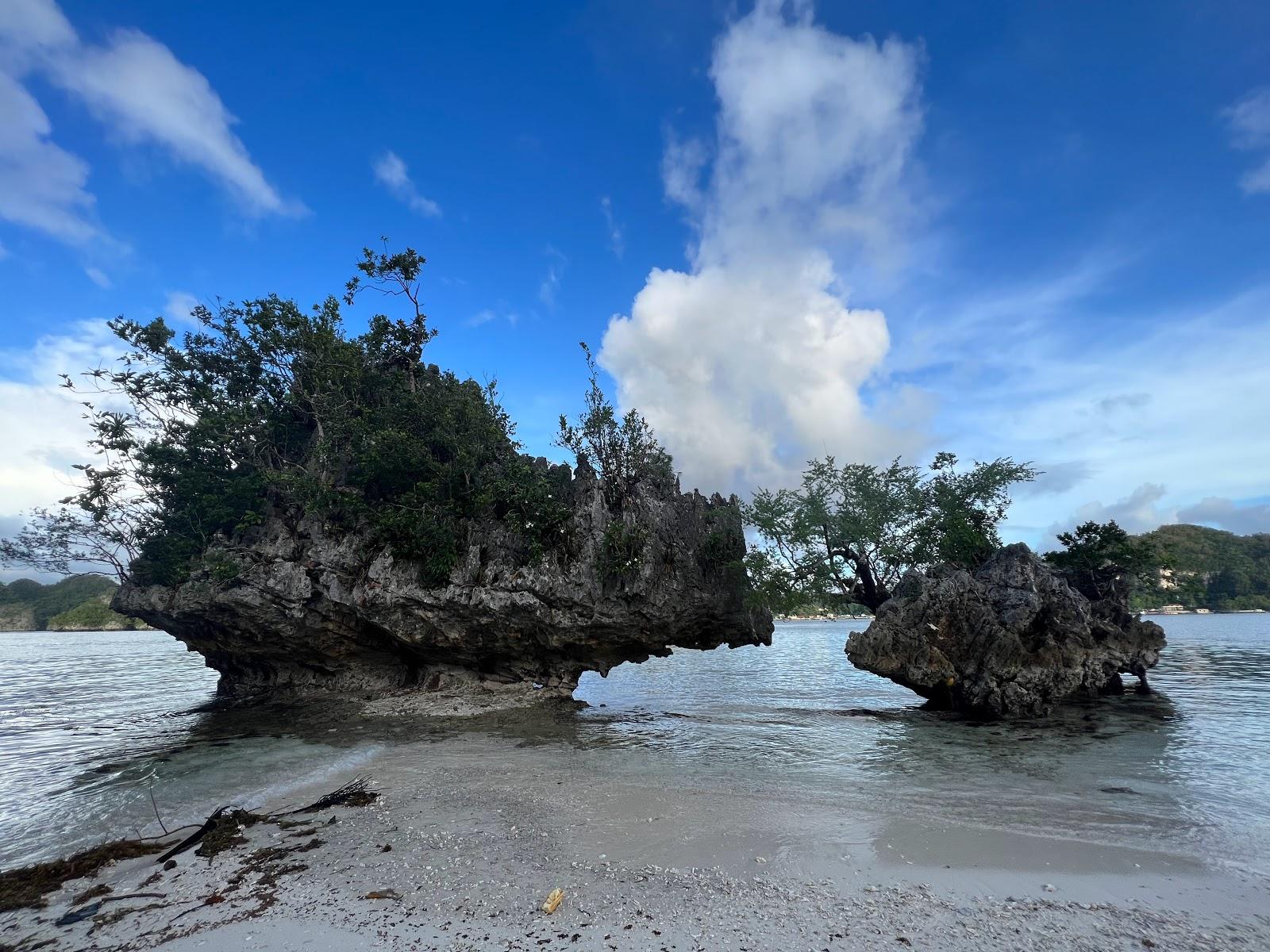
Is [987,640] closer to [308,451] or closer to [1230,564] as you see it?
[308,451]

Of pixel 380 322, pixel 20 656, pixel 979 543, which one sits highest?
pixel 380 322

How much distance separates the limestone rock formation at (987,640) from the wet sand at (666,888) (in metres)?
11.8

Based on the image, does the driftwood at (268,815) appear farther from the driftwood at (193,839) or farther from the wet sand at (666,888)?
the wet sand at (666,888)

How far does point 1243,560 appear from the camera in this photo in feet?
305

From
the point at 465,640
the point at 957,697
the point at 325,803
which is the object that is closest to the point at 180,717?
the point at 465,640

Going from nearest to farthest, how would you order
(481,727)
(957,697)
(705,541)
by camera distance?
1. (481,727)
2. (957,697)
3. (705,541)

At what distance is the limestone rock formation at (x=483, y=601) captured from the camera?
897 inches

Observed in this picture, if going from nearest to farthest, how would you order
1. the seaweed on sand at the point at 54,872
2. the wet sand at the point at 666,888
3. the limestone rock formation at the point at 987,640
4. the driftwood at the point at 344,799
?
the wet sand at the point at 666,888
the seaweed on sand at the point at 54,872
the driftwood at the point at 344,799
the limestone rock formation at the point at 987,640

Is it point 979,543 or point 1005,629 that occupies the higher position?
point 979,543

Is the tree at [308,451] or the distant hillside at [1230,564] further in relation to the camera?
the distant hillside at [1230,564]

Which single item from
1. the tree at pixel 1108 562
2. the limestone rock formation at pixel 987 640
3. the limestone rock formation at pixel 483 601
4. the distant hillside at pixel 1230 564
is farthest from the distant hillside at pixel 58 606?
the distant hillside at pixel 1230 564

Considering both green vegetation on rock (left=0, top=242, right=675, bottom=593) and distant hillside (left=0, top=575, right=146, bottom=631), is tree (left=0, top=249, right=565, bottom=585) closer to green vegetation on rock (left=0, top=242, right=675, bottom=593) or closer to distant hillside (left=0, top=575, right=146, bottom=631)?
green vegetation on rock (left=0, top=242, right=675, bottom=593)

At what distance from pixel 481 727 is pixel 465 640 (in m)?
4.33

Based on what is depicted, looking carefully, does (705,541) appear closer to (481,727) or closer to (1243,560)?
(481,727)
